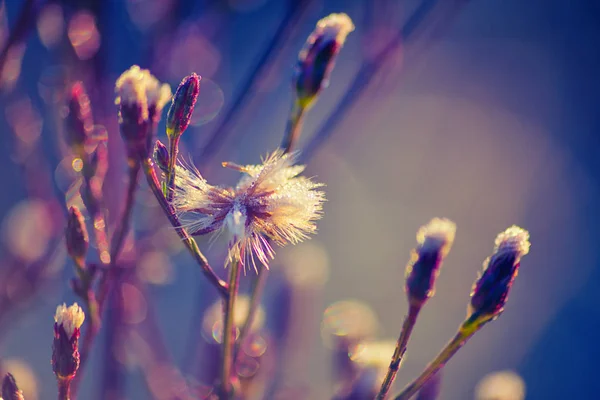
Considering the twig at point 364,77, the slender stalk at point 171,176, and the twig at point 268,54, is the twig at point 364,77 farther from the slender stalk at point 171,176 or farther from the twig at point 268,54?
the slender stalk at point 171,176

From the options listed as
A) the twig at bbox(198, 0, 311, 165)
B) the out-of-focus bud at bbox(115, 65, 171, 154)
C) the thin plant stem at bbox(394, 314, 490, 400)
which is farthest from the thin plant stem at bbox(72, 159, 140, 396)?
the thin plant stem at bbox(394, 314, 490, 400)

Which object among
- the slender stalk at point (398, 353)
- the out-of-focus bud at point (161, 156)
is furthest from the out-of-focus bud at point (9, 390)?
the slender stalk at point (398, 353)

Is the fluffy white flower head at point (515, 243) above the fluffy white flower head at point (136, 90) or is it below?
below

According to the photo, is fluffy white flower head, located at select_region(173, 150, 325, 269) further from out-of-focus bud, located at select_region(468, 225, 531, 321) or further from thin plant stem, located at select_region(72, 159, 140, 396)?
out-of-focus bud, located at select_region(468, 225, 531, 321)

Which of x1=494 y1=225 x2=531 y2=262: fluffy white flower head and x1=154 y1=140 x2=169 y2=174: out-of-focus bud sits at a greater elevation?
x1=154 y1=140 x2=169 y2=174: out-of-focus bud

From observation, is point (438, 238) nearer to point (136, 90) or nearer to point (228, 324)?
point (228, 324)
